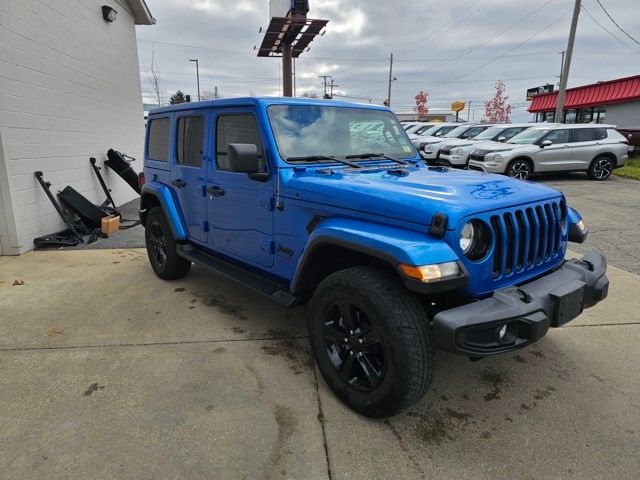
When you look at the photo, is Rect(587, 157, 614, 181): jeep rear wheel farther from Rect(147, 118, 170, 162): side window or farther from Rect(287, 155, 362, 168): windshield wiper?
Rect(147, 118, 170, 162): side window

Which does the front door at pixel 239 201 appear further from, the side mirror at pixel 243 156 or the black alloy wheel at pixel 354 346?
the black alloy wheel at pixel 354 346

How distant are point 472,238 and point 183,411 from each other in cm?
198

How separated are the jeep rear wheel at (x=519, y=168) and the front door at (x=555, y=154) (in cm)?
25

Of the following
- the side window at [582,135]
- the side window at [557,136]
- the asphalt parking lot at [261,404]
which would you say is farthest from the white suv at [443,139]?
the asphalt parking lot at [261,404]

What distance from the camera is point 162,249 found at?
16.4 ft

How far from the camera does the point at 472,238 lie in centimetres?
242

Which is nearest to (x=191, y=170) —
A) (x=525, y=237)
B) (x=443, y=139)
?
(x=525, y=237)

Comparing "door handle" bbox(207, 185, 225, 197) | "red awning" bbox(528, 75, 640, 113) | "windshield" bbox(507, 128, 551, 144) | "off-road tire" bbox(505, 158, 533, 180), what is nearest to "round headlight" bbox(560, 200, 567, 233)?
"door handle" bbox(207, 185, 225, 197)

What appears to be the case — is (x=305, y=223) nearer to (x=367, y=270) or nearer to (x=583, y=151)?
(x=367, y=270)

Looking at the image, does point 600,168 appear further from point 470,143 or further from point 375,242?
point 375,242

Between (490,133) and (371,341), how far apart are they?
1404 cm

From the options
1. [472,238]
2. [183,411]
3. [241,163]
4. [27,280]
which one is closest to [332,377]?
[183,411]

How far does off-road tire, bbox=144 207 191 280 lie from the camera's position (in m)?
4.77

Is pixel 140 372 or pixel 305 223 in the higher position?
pixel 305 223
